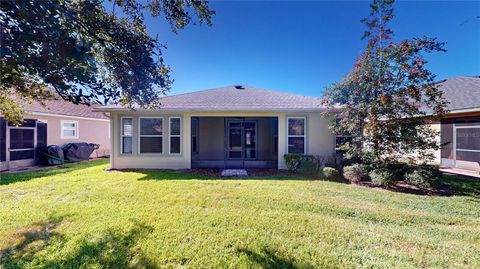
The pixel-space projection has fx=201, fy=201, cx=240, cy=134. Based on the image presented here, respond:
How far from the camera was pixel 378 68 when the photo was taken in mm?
6945

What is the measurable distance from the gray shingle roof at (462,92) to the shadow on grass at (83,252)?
444 inches

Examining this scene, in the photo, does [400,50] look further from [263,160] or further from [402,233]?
[263,160]

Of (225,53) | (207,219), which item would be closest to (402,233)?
(207,219)

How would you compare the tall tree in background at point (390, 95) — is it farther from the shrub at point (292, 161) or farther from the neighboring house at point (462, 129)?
the neighboring house at point (462, 129)

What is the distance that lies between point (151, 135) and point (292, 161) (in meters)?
6.81

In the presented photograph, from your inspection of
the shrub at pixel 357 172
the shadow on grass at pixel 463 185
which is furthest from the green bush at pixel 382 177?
the shadow on grass at pixel 463 185

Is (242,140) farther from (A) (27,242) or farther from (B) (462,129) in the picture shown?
(B) (462,129)

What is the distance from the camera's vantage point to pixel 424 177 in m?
6.43

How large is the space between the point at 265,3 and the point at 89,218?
9.12 m

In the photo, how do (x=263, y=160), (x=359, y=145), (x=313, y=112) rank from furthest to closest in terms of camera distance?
(x=263, y=160)
(x=313, y=112)
(x=359, y=145)

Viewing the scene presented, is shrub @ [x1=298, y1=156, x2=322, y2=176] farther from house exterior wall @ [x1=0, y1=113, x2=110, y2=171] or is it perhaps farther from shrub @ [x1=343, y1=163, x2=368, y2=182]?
house exterior wall @ [x1=0, y1=113, x2=110, y2=171]

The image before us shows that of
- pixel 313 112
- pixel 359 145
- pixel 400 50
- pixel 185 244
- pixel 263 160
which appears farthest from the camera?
pixel 263 160

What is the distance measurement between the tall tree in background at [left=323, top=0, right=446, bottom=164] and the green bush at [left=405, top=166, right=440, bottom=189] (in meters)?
0.53

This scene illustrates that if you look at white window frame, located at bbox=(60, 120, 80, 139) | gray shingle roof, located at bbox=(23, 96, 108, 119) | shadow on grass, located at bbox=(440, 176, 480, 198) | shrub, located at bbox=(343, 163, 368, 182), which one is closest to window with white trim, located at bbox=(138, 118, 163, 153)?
gray shingle roof, located at bbox=(23, 96, 108, 119)
